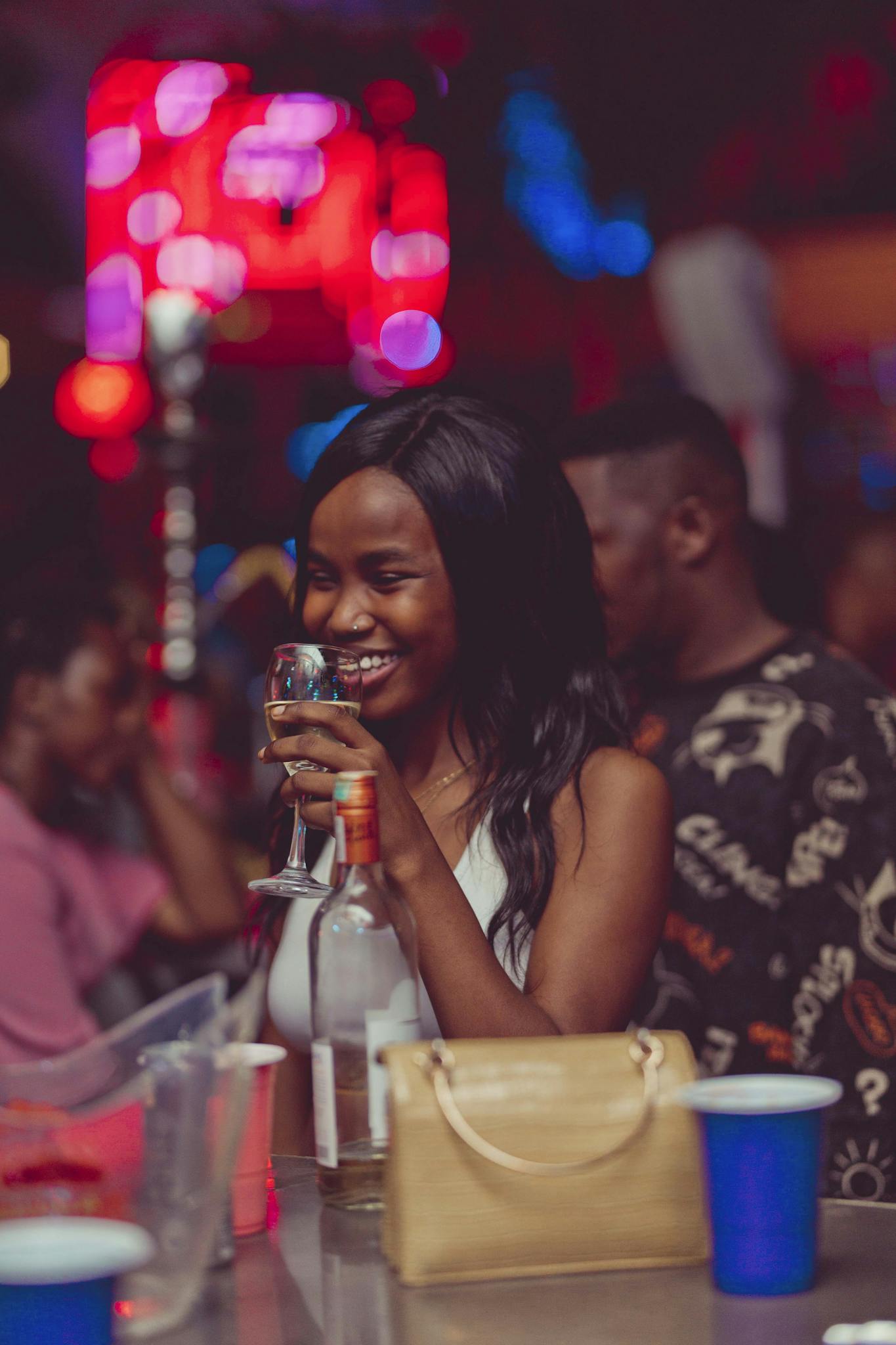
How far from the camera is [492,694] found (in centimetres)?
189

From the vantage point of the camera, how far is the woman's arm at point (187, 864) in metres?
3.91

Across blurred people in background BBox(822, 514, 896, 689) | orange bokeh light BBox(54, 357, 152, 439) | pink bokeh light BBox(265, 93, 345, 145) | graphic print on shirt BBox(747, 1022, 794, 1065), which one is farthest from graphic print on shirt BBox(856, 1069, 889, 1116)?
orange bokeh light BBox(54, 357, 152, 439)

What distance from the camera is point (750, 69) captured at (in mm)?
6023

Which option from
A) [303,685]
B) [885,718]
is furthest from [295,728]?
[885,718]

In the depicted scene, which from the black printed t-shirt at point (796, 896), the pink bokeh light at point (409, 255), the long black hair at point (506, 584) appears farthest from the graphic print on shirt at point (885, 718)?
the pink bokeh light at point (409, 255)

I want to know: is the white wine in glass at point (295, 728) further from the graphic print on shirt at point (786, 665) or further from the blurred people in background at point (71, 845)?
the blurred people in background at point (71, 845)

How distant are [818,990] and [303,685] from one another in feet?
3.93

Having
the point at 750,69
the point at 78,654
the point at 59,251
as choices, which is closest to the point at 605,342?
the point at 750,69

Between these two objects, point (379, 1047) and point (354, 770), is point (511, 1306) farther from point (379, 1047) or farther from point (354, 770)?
point (354, 770)

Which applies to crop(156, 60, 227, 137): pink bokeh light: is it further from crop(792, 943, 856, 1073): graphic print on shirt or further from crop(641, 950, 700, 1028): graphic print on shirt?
crop(792, 943, 856, 1073): graphic print on shirt

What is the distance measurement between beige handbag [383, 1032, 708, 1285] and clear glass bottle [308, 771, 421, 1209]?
9 centimetres

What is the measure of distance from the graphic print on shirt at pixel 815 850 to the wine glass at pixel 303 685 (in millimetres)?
1110

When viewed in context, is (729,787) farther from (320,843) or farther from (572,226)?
(572,226)

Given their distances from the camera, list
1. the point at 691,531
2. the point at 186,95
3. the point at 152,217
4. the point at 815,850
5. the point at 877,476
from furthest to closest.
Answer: the point at 877,476 → the point at 152,217 → the point at 186,95 → the point at 691,531 → the point at 815,850
